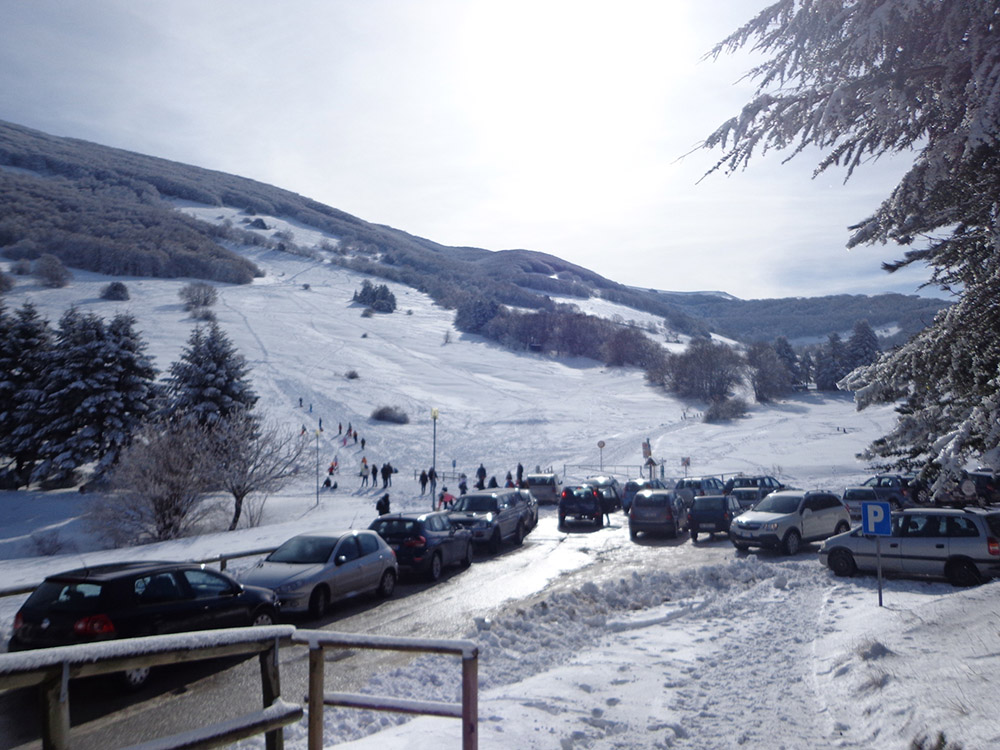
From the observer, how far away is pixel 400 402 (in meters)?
66.2

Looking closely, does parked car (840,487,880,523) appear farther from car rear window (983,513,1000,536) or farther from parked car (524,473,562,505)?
parked car (524,473,562,505)

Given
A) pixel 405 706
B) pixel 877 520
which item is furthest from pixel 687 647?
pixel 405 706

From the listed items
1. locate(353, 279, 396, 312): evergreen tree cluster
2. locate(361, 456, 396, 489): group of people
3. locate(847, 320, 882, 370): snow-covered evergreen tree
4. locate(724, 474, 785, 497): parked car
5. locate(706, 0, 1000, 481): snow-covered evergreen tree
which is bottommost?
locate(361, 456, 396, 489): group of people

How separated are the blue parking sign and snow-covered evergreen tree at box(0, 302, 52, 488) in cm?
3826

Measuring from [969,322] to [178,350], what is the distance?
2684 inches

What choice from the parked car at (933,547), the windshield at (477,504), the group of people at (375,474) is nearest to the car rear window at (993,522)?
the parked car at (933,547)

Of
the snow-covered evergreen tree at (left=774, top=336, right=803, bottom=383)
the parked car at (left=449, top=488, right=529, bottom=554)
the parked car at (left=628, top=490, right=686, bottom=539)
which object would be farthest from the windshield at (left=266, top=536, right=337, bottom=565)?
the snow-covered evergreen tree at (left=774, top=336, right=803, bottom=383)

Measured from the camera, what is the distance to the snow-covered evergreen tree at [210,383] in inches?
1515

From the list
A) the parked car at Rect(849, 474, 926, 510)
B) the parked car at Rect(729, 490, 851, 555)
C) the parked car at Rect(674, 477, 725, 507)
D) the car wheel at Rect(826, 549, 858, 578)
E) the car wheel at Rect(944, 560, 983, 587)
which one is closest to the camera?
the car wheel at Rect(944, 560, 983, 587)

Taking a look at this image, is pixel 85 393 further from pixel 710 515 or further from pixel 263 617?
pixel 263 617

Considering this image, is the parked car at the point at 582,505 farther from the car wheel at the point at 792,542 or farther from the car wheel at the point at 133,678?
the car wheel at the point at 133,678

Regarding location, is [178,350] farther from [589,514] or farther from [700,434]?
[589,514]

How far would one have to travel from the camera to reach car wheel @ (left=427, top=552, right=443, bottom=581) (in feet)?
53.9

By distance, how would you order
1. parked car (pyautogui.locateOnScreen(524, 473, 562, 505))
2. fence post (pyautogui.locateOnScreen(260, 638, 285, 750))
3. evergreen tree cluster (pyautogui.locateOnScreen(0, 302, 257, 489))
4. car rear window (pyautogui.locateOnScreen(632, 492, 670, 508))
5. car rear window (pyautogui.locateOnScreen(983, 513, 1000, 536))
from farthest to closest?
evergreen tree cluster (pyautogui.locateOnScreen(0, 302, 257, 489)) → parked car (pyautogui.locateOnScreen(524, 473, 562, 505)) → car rear window (pyautogui.locateOnScreen(632, 492, 670, 508)) → car rear window (pyautogui.locateOnScreen(983, 513, 1000, 536)) → fence post (pyautogui.locateOnScreen(260, 638, 285, 750))
